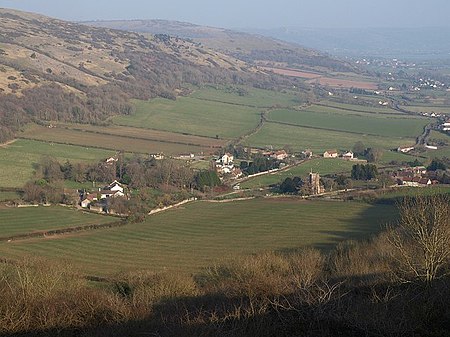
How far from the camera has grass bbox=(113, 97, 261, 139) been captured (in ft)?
187

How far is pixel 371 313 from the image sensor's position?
29.5 feet

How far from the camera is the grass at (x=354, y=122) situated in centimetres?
5962

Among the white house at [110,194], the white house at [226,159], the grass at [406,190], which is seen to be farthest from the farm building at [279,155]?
the white house at [110,194]

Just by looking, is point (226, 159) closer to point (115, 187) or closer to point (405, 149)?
point (115, 187)

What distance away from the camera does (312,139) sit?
55500 mm

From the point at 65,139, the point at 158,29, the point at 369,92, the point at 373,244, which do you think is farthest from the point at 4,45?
the point at 158,29

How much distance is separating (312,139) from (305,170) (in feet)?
45.4

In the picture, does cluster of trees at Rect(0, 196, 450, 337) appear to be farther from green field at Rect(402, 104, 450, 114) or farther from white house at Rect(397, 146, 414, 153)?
green field at Rect(402, 104, 450, 114)

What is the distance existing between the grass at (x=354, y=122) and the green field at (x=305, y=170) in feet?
48.4

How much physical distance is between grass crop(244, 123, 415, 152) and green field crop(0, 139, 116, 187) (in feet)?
49.0

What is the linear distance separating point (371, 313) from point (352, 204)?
22708mm

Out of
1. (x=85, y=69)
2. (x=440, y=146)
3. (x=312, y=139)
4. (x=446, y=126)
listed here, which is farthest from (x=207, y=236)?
(x=85, y=69)

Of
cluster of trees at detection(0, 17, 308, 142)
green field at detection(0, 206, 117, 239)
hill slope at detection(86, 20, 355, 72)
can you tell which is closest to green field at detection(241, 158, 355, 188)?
green field at detection(0, 206, 117, 239)

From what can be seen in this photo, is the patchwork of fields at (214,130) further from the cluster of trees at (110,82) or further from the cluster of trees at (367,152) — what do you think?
the cluster of trees at (110,82)
